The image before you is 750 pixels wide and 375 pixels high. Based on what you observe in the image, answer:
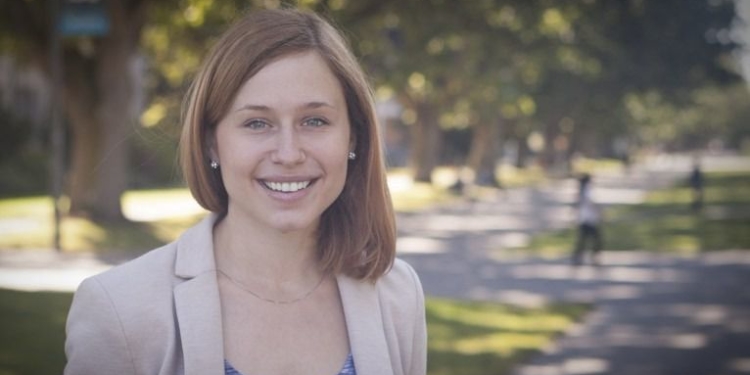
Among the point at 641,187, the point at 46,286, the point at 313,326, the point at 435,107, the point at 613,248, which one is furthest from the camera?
the point at 641,187

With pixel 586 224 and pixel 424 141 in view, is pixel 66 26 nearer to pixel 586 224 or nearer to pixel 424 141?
pixel 586 224

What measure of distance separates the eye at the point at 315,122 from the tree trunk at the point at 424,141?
4494 centimetres

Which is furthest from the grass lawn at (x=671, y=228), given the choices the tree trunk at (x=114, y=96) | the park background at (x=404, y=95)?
the tree trunk at (x=114, y=96)

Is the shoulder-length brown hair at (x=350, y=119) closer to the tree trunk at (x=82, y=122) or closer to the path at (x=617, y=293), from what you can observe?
the path at (x=617, y=293)

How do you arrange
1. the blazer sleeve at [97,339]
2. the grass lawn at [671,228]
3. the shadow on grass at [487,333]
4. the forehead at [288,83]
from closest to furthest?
1. the blazer sleeve at [97,339]
2. the forehead at [288,83]
3. the shadow on grass at [487,333]
4. the grass lawn at [671,228]

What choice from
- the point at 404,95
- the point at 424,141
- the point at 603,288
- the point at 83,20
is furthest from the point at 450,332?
the point at 424,141

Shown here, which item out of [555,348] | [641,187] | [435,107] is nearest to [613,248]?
[555,348]

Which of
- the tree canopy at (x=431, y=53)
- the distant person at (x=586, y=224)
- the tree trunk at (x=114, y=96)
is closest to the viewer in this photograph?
the distant person at (x=586, y=224)

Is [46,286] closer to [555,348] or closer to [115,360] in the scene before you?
[555,348]

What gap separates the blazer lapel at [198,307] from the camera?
2.77 metres

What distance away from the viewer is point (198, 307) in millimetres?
2844

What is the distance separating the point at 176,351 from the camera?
2.79 m

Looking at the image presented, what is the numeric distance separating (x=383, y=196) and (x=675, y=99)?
121ft

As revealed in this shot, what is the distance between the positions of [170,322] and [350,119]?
0.80 m
